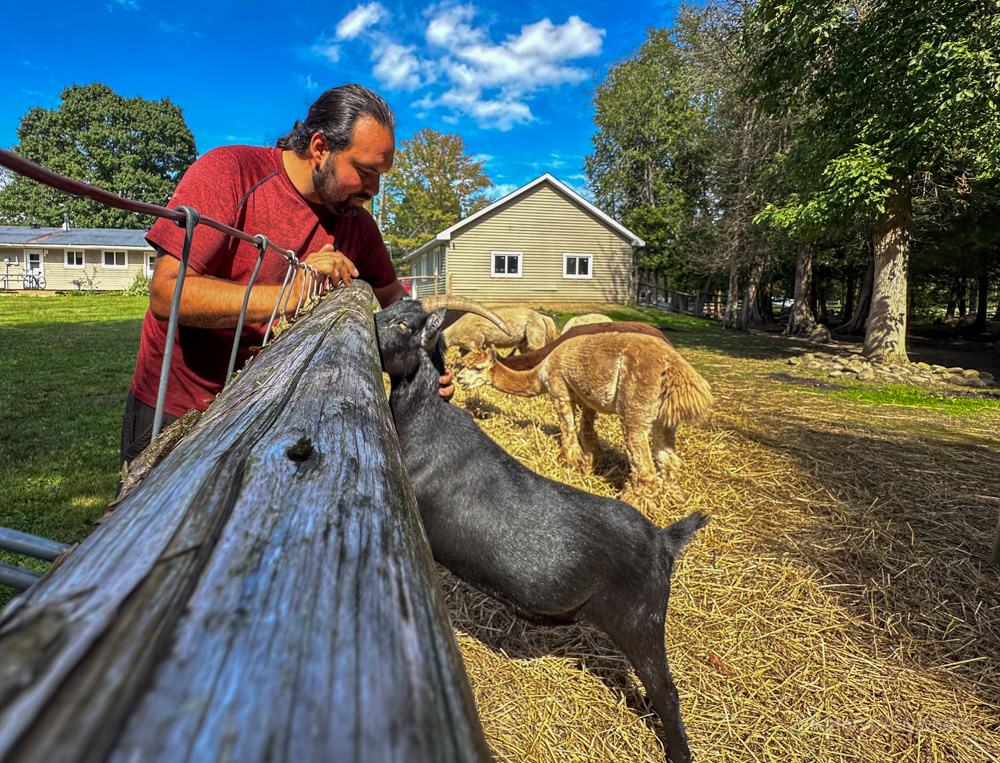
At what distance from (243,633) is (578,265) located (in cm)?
3163

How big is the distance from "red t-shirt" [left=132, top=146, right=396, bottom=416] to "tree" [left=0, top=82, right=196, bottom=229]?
6501 centimetres

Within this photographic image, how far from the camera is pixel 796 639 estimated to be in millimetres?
3457

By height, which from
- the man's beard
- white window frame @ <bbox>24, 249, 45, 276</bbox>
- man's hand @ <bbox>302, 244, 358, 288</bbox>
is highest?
white window frame @ <bbox>24, 249, 45, 276</bbox>

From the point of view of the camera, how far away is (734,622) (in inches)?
143

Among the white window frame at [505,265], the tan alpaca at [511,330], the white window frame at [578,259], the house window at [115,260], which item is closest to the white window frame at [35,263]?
the house window at [115,260]

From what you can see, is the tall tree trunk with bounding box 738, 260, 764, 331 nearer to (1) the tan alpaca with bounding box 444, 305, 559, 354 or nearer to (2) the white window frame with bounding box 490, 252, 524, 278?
(2) the white window frame with bounding box 490, 252, 524, 278

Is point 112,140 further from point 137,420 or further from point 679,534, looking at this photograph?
point 679,534

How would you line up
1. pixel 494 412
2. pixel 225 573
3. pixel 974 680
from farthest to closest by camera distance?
1. pixel 494 412
2. pixel 974 680
3. pixel 225 573

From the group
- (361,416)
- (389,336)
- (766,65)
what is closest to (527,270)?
(766,65)

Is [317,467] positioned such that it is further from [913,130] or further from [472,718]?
[913,130]

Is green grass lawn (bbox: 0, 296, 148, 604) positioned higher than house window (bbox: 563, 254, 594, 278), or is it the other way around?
house window (bbox: 563, 254, 594, 278)

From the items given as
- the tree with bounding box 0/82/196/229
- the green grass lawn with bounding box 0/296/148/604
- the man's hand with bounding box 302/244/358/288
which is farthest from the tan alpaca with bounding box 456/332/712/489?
the tree with bounding box 0/82/196/229

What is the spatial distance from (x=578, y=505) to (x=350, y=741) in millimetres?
2540

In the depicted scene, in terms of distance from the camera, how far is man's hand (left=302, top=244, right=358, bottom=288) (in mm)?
2738
